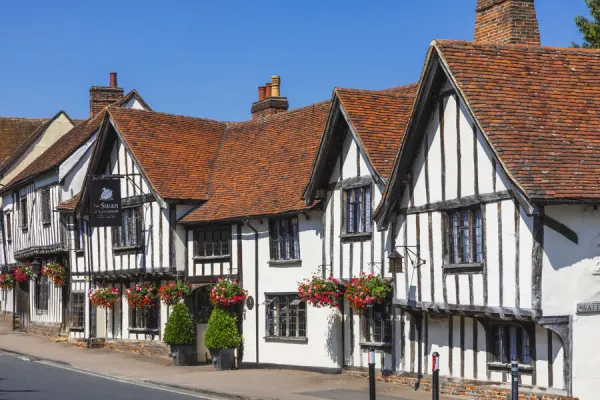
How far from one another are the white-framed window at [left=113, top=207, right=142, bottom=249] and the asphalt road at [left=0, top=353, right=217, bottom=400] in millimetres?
4875

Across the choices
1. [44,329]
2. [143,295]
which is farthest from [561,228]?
[44,329]

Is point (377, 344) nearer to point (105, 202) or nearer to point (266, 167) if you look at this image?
point (266, 167)

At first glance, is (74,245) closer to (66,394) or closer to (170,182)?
(170,182)

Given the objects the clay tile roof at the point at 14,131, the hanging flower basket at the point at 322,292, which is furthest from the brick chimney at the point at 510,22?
the clay tile roof at the point at 14,131

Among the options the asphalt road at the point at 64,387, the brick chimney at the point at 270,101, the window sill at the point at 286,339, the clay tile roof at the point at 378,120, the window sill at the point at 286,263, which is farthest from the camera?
the brick chimney at the point at 270,101

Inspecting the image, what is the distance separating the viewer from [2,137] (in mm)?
50188

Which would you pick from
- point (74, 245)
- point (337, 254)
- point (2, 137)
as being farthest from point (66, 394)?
point (2, 137)

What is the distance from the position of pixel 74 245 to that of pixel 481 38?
17807 millimetres

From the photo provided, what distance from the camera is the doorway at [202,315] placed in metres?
28.3

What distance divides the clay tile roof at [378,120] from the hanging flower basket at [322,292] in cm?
321

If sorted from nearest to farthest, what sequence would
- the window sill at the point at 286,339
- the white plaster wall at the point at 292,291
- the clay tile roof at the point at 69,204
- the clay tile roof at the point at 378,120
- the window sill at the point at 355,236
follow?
1. the clay tile roof at the point at 378,120
2. the window sill at the point at 355,236
3. the white plaster wall at the point at 292,291
4. the window sill at the point at 286,339
5. the clay tile roof at the point at 69,204

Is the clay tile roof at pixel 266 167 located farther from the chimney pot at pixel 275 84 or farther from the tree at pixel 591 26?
the tree at pixel 591 26

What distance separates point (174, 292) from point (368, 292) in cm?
826

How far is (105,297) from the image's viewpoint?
3091cm
